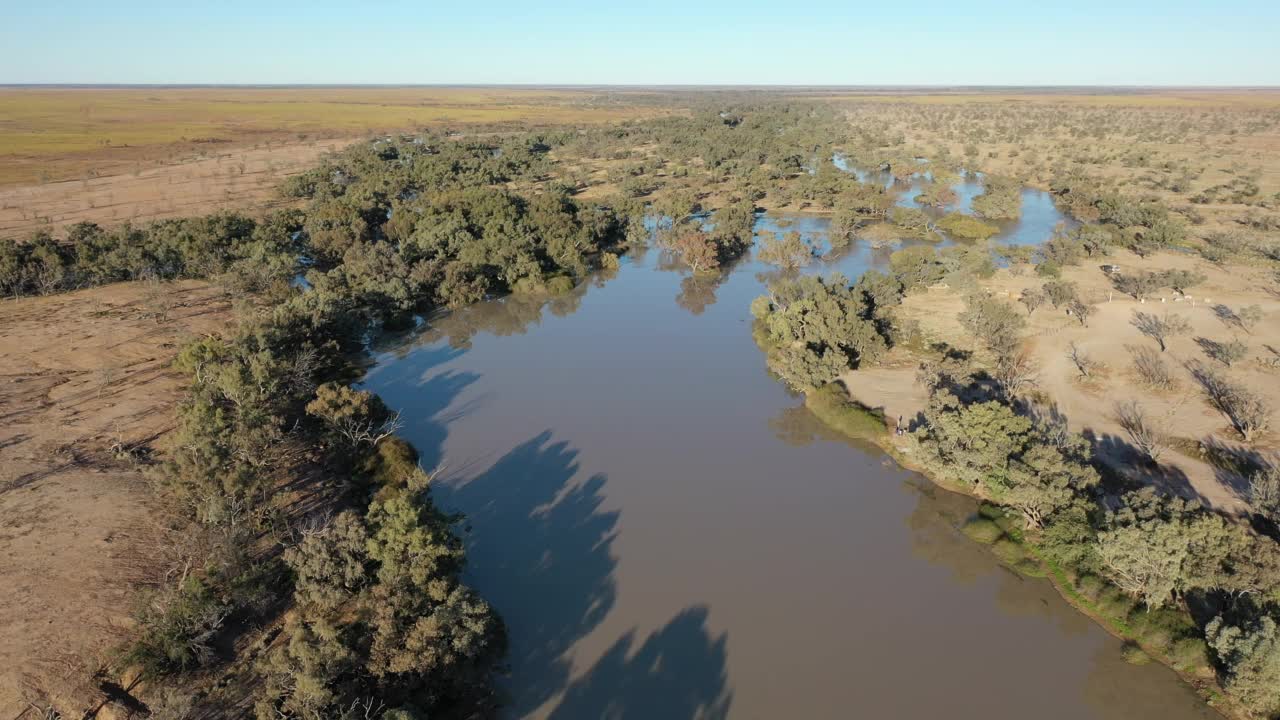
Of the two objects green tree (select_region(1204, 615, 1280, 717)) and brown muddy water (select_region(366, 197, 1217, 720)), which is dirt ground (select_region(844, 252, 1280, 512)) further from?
green tree (select_region(1204, 615, 1280, 717))

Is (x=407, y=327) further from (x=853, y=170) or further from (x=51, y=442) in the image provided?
(x=853, y=170)

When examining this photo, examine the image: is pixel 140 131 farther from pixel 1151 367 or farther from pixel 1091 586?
pixel 1091 586

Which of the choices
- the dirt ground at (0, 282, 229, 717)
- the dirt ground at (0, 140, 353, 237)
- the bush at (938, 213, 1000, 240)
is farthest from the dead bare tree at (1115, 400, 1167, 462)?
the dirt ground at (0, 140, 353, 237)

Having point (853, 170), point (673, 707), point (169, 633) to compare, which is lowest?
point (673, 707)

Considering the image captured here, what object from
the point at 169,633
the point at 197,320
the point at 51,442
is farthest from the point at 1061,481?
the point at 197,320

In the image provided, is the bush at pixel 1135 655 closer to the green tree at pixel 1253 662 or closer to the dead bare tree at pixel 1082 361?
the green tree at pixel 1253 662

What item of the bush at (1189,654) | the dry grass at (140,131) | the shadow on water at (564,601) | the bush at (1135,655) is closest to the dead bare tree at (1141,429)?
the bush at (1189,654)
